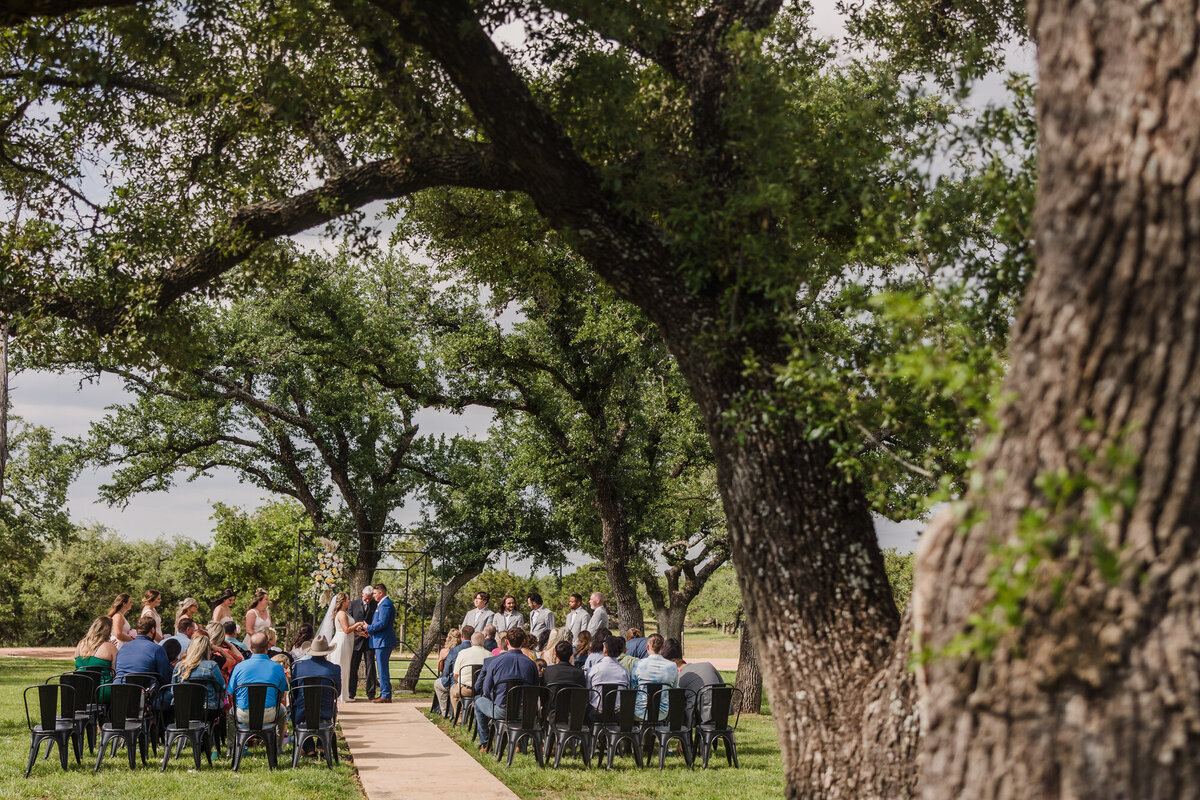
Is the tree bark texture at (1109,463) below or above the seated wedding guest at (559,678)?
above

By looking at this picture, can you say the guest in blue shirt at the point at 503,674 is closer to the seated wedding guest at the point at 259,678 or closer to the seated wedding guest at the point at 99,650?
the seated wedding guest at the point at 259,678

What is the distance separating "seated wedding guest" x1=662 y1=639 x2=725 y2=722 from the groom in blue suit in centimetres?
604

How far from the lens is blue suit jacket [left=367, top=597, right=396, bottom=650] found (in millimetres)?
16141

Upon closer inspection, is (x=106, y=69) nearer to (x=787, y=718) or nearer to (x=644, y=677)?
(x=787, y=718)

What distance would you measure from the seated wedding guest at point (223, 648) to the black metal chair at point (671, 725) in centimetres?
460

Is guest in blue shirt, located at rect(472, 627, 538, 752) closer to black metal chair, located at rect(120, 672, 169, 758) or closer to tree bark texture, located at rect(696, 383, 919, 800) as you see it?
black metal chair, located at rect(120, 672, 169, 758)

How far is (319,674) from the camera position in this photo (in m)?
10.6

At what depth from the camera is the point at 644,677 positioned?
11242 millimetres

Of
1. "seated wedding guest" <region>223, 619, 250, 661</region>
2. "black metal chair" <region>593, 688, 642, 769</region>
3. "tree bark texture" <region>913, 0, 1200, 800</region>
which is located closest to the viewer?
"tree bark texture" <region>913, 0, 1200, 800</region>

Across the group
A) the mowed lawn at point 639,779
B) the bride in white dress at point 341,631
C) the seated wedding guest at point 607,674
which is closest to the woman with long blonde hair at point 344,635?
the bride in white dress at point 341,631

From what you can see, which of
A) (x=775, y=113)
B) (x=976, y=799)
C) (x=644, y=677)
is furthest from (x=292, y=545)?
(x=976, y=799)

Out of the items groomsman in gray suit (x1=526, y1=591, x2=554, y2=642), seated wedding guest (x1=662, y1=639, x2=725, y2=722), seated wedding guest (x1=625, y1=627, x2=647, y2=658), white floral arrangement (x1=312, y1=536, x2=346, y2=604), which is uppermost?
white floral arrangement (x1=312, y1=536, x2=346, y2=604)

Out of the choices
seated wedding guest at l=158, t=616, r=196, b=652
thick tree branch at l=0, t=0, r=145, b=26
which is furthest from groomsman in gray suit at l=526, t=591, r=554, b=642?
thick tree branch at l=0, t=0, r=145, b=26

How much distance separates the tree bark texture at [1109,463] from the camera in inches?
108
